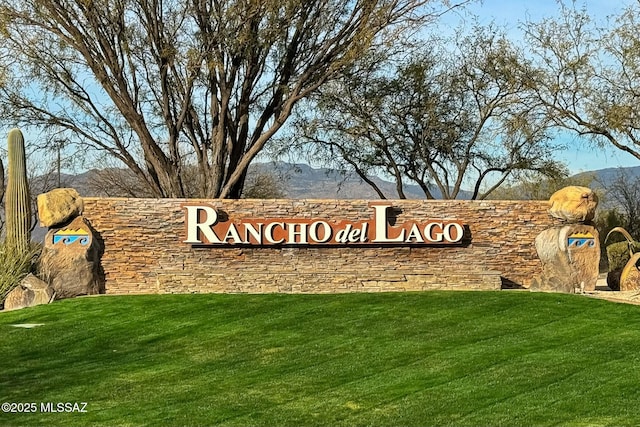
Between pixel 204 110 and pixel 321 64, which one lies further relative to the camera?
pixel 204 110

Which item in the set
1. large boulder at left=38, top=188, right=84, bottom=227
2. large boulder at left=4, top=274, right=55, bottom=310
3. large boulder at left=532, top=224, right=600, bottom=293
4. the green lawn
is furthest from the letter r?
large boulder at left=532, top=224, right=600, bottom=293

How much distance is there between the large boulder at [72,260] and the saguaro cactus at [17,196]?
82 cm

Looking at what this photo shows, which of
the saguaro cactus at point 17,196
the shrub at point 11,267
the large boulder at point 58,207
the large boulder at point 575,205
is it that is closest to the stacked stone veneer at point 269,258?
the large boulder at point 58,207

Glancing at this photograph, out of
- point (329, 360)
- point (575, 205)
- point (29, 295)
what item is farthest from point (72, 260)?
point (575, 205)

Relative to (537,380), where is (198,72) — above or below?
above

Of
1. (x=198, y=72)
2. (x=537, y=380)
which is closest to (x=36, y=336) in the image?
(x=537, y=380)

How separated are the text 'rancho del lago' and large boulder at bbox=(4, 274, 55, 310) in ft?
10.8

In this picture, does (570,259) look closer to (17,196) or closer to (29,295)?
(29,295)

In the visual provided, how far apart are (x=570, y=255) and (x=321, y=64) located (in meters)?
8.15

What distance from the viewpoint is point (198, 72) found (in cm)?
2350

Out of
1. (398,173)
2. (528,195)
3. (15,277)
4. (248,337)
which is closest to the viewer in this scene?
(248,337)

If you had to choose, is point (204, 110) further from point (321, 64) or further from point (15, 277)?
point (15, 277)

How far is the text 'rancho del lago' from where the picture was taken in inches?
824

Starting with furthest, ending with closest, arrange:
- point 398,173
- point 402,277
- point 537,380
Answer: point 398,173 < point 402,277 < point 537,380
